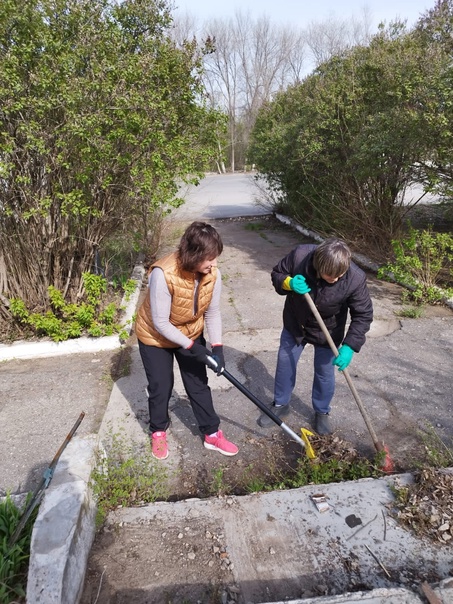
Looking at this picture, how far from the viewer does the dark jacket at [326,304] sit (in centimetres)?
264

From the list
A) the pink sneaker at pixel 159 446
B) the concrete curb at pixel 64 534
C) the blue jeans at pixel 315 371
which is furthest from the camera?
the blue jeans at pixel 315 371

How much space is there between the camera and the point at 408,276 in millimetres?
5457

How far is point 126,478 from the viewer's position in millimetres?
2518

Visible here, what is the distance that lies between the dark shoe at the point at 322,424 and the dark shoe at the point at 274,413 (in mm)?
269

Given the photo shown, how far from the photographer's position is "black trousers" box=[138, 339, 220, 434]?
2.72 meters

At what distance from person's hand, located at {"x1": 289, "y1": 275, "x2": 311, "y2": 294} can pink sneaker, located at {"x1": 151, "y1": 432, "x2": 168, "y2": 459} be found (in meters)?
1.44

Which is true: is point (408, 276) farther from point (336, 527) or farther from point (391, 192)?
point (336, 527)

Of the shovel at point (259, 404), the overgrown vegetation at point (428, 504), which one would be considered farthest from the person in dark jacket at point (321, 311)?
the overgrown vegetation at point (428, 504)

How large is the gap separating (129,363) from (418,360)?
118 inches

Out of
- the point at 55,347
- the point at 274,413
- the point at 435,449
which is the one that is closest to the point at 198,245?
the point at 274,413

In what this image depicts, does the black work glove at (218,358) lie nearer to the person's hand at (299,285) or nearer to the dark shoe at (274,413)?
the person's hand at (299,285)

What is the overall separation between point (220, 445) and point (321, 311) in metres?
1.23

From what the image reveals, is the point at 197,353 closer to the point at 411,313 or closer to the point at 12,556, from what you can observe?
the point at 12,556

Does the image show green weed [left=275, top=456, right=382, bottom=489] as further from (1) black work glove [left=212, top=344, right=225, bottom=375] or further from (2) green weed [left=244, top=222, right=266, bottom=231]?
(2) green weed [left=244, top=222, right=266, bottom=231]
